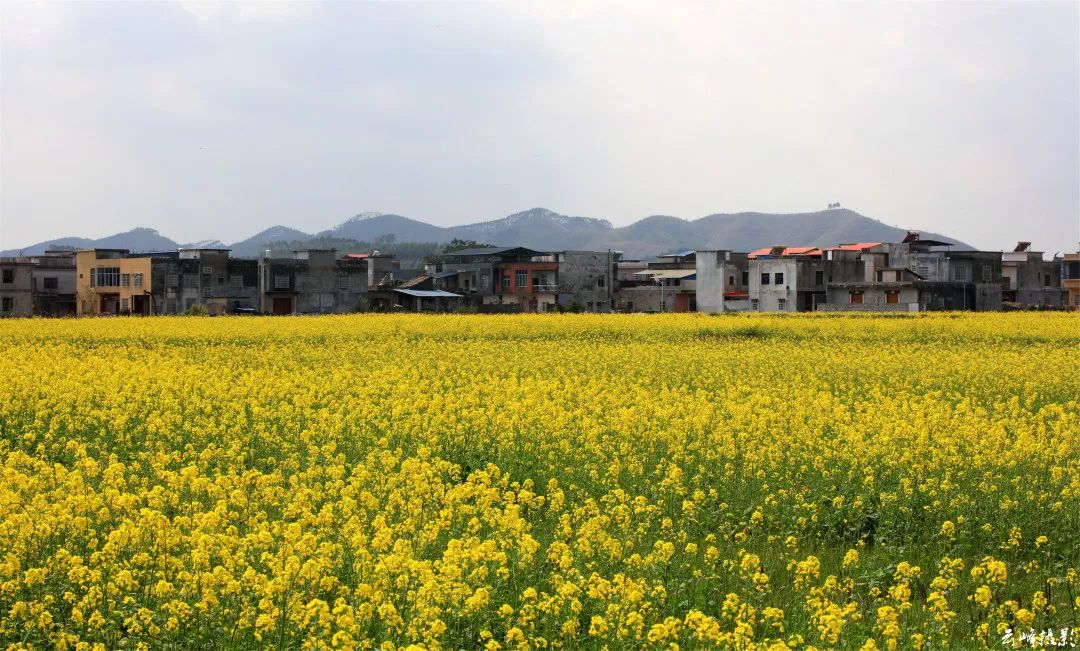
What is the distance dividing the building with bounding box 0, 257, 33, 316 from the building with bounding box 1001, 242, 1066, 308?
7173 centimetres

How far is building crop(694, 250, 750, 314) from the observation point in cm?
8238

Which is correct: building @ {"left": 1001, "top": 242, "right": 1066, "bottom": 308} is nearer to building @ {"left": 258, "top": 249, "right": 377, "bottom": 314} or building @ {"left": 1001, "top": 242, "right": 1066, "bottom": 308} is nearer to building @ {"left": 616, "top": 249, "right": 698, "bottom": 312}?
building @ {"left": 616, "top": 249, "right": 698, "bottom": 312}

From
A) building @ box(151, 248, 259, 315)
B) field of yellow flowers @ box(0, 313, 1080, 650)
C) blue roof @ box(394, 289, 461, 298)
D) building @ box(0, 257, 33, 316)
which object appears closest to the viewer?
field of yellow flowers @ box(0, 313, 1080, 650)

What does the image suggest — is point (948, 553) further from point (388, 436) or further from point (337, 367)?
point (337, 367)

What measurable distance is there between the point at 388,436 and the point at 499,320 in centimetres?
3013

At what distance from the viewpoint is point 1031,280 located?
86.6 meters

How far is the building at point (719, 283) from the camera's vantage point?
270 feet

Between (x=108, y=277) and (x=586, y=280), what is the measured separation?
36.1 meters

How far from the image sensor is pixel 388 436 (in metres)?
13.6

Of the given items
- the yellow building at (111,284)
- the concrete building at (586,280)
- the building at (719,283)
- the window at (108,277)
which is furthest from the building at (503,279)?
the window at (108,277)

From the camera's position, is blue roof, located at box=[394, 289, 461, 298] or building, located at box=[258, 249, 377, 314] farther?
blue roof, located at box=[394, 289, 461, 298]

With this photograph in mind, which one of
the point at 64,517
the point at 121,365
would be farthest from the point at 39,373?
the point at 64,517

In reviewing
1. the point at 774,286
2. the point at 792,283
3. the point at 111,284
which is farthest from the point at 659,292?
the point at 111,284

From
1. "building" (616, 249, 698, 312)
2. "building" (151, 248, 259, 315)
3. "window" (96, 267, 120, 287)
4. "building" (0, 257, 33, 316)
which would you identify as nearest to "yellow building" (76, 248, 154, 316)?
"window" (96, 267, 120, 287)
